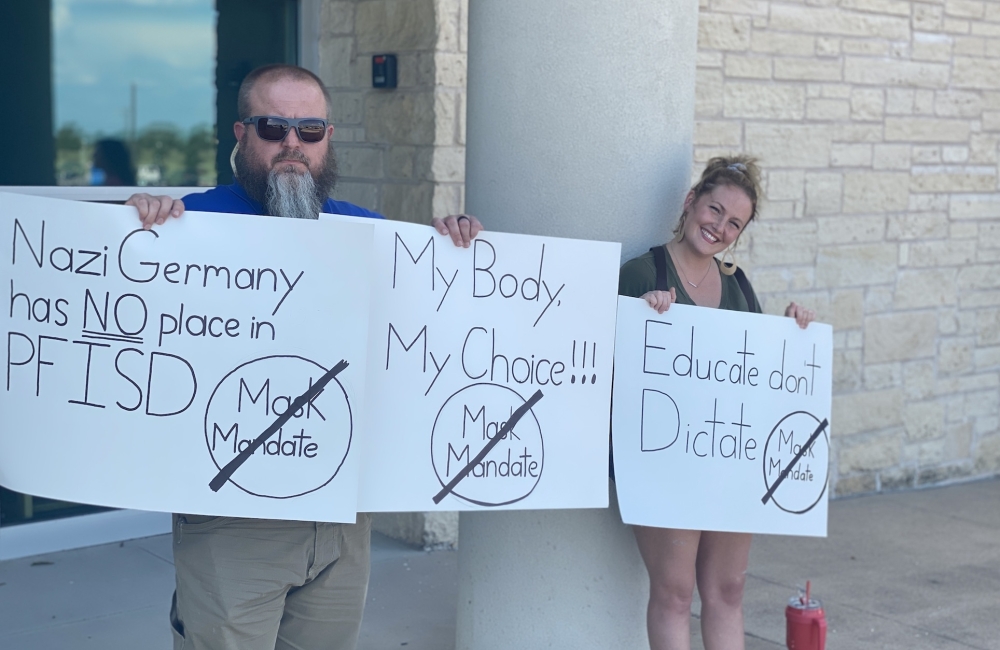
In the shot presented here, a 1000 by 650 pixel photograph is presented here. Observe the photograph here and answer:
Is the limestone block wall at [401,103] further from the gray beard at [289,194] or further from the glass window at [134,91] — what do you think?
the gray beard at [289,194]

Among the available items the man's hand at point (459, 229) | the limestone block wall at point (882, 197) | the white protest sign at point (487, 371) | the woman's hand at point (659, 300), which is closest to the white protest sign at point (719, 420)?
the woman's hand at point (659, 300)

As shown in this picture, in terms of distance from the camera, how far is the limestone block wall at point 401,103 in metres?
5.10

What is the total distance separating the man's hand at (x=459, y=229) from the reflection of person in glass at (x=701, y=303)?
1.86 feet

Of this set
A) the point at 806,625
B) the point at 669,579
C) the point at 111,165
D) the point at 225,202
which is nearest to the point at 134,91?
the point at 111,165

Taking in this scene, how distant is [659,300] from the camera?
3121 millimetres

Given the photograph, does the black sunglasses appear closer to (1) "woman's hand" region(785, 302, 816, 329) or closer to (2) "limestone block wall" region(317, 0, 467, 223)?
(1) "woman's hand" region(785, 302, 816, 329)

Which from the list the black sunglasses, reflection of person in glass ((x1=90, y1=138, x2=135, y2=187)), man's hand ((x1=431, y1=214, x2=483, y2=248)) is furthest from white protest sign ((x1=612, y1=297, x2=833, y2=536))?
reflection of person in glass ((x1=90, y1=138, x2=135, y2=187))

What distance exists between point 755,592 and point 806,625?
4.95 ft

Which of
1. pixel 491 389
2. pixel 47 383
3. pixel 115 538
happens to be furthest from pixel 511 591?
pixel 115 538

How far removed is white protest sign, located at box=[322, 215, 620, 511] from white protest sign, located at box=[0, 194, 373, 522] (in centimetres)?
16

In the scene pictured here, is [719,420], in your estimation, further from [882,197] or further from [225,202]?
[882,197]

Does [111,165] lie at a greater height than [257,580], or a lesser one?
greater

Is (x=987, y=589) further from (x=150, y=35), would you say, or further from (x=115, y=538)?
(x=150, y=35)

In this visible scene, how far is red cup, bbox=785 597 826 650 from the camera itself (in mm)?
3455
